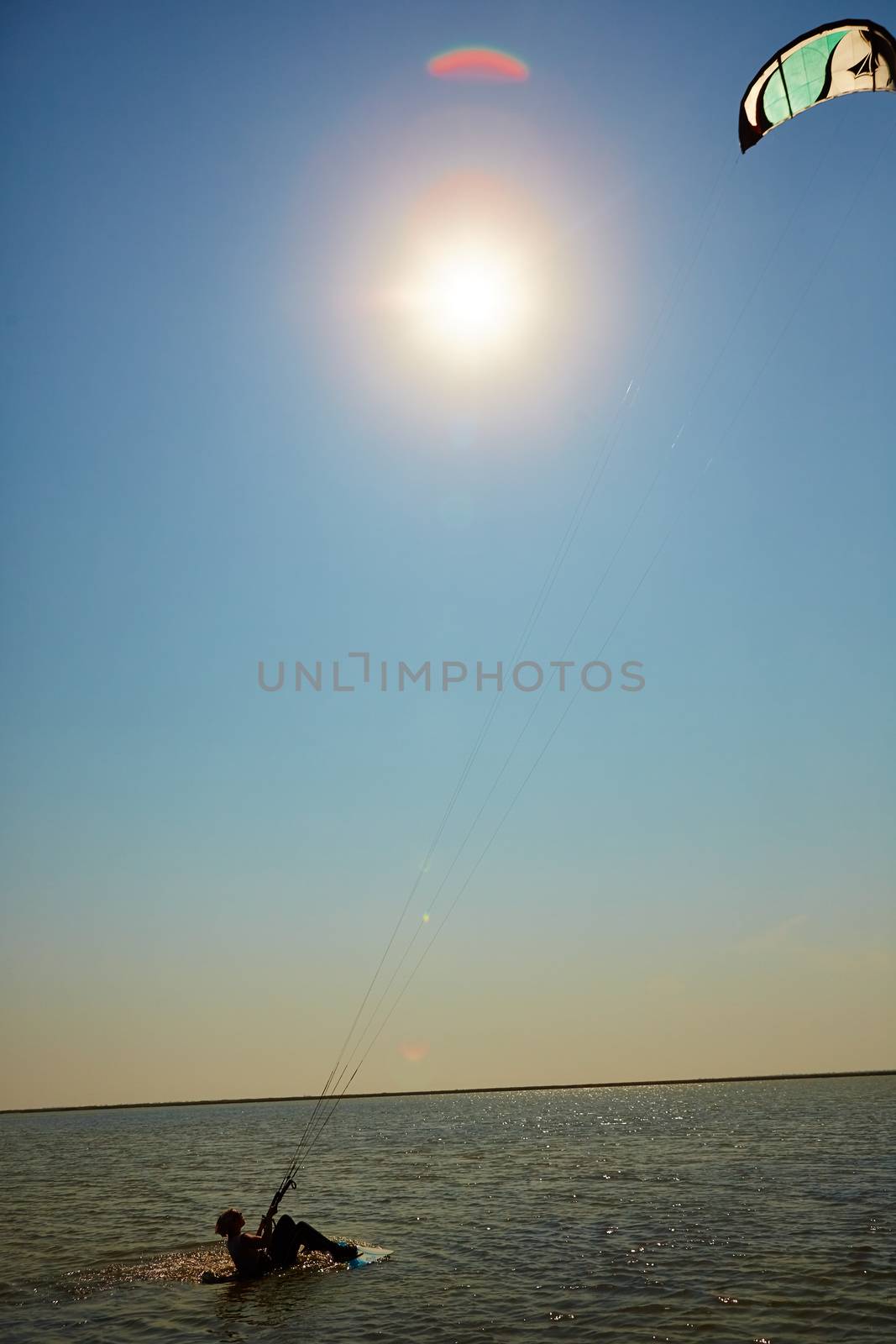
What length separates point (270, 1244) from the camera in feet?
44.5

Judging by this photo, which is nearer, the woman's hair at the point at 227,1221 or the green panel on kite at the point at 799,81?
the green panel on kite at the point at 799,81

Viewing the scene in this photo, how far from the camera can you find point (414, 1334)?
10.1m

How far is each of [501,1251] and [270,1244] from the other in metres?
3.51

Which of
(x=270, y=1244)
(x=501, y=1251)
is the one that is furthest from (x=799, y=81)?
(x=270, y=1244)

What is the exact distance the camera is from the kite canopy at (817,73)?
34.3 feet

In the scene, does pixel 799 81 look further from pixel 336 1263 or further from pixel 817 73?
pixel 336 1263

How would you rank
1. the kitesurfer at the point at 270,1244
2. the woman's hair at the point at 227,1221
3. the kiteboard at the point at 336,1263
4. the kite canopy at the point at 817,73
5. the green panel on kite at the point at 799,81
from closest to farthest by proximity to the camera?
the kite canopy at the point at 817,73
the green panel on kite at the point at 799,81
the kiteboard at the point at 336,1263
the kitesurfer at the point at 270,1244
the woman's hair at the point at 227,1221

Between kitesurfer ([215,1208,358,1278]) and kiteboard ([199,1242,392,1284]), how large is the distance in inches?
2.9

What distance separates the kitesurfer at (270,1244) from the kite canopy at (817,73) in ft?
53.3

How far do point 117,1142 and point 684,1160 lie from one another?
128 ft

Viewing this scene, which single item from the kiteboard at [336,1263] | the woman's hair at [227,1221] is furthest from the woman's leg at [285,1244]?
the woman's hair at [227,1221]

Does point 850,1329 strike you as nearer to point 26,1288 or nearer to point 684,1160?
point 26,1288

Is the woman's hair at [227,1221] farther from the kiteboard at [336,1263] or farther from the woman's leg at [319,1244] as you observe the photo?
the woman's leg at [319,1244]

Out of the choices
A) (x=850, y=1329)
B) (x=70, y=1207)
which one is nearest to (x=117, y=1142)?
(x=70, y=1207)
